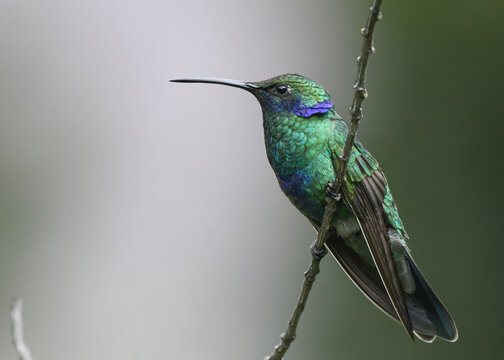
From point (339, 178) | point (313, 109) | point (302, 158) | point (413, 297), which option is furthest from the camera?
point (413, 297)

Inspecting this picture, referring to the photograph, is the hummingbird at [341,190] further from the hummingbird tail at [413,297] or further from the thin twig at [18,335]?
the thin twig at [18,335]

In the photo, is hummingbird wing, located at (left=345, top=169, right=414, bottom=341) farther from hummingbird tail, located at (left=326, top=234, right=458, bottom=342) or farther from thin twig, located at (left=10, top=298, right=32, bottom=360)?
thin twig, located at (left=10, top=298, right=32, bottom=360)

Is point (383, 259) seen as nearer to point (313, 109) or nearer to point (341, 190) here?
point (341, 190)

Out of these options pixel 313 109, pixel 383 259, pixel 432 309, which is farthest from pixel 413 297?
pixel 313 109

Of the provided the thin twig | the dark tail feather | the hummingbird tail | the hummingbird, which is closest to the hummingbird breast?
the hummingbird

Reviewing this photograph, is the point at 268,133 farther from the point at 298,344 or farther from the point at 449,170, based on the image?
the point at 298,344

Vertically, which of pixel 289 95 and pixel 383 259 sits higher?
pixel 289 95
